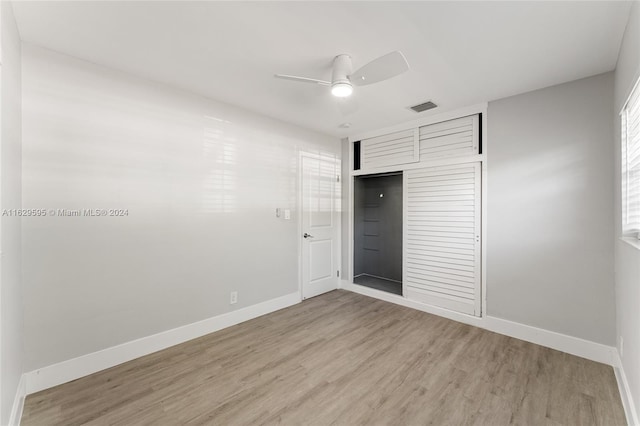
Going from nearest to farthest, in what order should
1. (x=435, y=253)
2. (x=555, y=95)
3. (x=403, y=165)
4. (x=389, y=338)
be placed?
(x=555, y=95)
(x=389, y=338)
(x=435, y=253)
(x=403, y=165)

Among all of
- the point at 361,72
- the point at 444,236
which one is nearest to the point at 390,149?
the point at 444,236

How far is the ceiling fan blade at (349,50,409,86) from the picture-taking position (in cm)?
171

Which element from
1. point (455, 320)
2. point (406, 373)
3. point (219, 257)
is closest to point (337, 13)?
point (219, 257)

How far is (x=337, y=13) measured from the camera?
1.69 m

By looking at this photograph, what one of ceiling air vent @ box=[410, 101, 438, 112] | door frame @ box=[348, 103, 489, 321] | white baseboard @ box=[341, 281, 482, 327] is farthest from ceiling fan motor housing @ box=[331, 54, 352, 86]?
white baseboard @ box=[341, 281, 482, 327]

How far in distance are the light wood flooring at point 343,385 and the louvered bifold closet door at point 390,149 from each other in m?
2.29

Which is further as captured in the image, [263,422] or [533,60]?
[533,60]

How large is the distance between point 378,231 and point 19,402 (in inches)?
180

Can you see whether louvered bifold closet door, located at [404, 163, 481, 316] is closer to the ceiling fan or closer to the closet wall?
the closet wall

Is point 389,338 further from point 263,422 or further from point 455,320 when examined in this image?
point 263,422

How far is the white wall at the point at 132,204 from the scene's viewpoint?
2.04m

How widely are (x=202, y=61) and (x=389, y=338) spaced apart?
319 cm

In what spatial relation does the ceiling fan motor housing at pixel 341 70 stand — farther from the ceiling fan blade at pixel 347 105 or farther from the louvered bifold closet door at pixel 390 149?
the louvered bifold closet door at pixel 390 149

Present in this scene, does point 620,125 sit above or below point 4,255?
above
